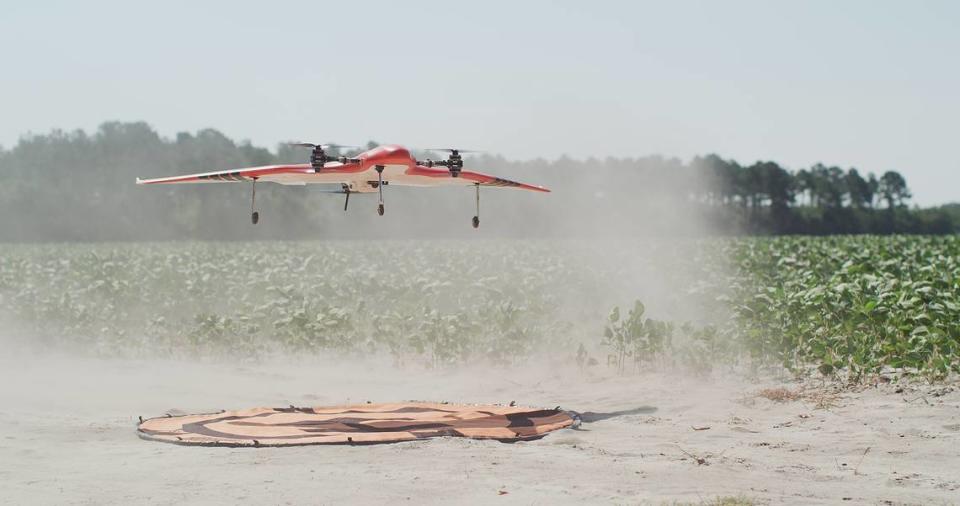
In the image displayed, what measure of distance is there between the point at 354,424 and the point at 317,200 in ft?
176

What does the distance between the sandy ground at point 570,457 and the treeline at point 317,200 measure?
23.2 metres

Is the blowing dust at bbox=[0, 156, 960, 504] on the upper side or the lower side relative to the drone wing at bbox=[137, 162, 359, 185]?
lower

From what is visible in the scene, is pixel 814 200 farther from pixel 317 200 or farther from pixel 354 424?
pixel 354 424

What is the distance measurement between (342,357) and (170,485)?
38.0ft

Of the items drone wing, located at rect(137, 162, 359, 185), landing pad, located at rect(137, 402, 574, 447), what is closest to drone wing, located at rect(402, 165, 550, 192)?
drone wing, located at rect(137, 162, 359, 185)

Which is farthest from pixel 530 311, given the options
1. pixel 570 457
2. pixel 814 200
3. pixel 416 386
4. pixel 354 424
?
pixel 814 200

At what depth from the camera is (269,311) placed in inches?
909

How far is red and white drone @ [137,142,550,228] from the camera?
12.0 m

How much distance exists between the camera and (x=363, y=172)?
12.1 metres

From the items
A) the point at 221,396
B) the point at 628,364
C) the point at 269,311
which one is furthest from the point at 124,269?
the point at 628,364

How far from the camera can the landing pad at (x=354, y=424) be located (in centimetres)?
1221

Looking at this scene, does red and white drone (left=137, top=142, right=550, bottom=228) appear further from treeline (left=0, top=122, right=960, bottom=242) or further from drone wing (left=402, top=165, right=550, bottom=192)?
treeline (left=0, top=122, right=960, bottom=242)

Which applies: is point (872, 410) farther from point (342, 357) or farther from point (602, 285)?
point (602, 285)

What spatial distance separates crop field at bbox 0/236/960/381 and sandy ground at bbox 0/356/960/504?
4.32 ft
